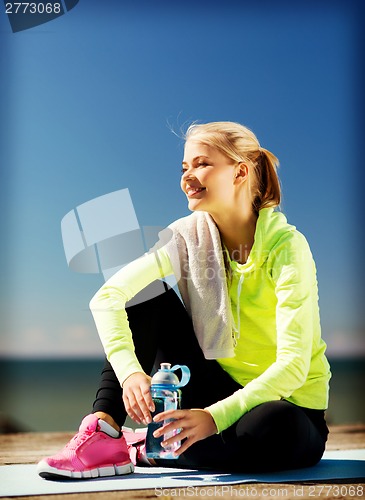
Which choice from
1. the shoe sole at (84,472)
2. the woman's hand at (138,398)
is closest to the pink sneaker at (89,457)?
the shoe sole at (84,472)

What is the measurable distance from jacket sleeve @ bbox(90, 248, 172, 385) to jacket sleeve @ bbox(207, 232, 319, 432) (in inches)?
9.2

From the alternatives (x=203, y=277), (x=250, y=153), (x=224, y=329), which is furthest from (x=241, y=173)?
(x=224, y=329)

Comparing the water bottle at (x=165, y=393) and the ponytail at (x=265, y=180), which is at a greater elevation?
the ponytail at (x=265, y=180)

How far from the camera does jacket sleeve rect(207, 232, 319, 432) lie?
1354mm

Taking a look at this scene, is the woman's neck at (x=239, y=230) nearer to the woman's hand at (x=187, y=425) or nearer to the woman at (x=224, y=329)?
the woman at (x=224, y=329)

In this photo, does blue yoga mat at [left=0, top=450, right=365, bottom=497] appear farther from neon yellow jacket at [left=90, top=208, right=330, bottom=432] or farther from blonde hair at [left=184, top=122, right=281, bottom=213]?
blonde hair at [left=184, top=122, right=281, bottom=213]

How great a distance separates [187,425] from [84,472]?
0.31 metres

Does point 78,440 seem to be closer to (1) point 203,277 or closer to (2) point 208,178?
(1) point 203,277

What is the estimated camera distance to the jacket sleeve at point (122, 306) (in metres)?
1.46

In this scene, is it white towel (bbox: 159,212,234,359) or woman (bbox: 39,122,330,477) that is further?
white towel (bbox: 159,212,234,359)

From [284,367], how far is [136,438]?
0.48 metres

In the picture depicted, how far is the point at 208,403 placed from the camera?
156 centimetres

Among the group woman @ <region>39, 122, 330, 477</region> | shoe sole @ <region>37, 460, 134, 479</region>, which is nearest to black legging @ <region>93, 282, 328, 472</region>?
woman @ <region>39, 122, 330, 477</region>

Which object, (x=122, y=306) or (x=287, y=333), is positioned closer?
(x=287, y=333)
